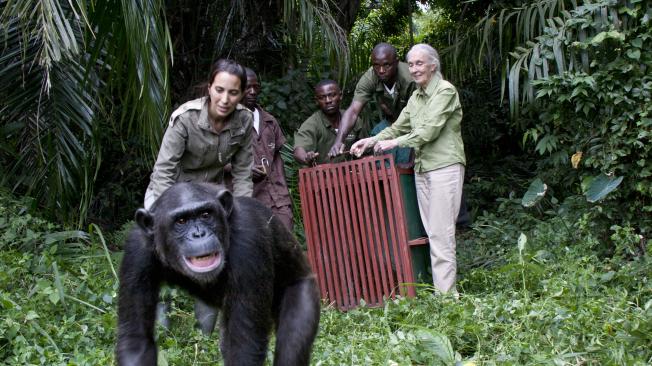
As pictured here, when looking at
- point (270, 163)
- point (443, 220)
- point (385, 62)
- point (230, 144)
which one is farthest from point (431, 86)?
point (230, 144)

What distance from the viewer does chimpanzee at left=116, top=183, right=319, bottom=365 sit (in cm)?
360

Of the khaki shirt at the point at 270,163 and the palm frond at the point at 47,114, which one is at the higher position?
the palm frond at the point at 47,114

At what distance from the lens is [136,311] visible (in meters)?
3.64

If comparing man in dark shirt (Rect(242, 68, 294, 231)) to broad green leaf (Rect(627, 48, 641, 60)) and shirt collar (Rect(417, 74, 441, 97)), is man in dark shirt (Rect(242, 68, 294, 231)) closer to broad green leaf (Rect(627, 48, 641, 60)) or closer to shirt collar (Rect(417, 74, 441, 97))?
shirt collar (Rect(417, 74, 441, 97))

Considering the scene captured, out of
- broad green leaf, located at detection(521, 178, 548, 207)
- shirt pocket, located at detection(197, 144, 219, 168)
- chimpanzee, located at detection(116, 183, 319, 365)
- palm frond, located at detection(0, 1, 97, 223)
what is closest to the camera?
chimpanzee, located at detection(116, 183, 319, 365)

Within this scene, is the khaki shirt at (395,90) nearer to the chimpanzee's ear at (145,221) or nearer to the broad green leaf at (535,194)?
the broad green leaf at (535,194)

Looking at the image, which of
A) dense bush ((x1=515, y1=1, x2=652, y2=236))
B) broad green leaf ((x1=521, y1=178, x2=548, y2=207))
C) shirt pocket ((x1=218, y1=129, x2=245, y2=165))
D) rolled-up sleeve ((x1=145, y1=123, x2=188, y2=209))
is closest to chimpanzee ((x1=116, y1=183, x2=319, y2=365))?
rolled-up sleeve ((x1=145, y1=123, x2=188, y2=209))

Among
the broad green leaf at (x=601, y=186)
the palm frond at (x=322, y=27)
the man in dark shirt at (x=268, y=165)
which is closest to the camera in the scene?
the man in dark shirt at (x=268, y=165)

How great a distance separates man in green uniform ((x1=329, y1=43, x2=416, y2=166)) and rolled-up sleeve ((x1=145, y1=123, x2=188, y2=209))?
214 centimetres

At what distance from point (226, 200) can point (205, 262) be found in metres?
0.33

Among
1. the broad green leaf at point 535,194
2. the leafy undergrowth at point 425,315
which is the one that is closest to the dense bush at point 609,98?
the leafy undergrowth at point 425,315

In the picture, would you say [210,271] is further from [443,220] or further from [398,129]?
[398,129]

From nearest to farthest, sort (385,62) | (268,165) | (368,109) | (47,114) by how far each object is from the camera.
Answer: (268,165) → (47,114) → (385,62) → (368,109)

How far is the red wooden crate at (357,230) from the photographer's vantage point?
6559 mm
